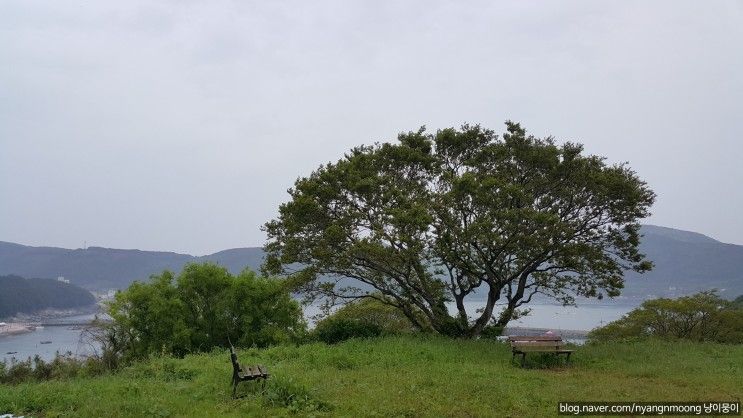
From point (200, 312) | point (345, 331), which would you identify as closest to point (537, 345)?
point (345, 331)

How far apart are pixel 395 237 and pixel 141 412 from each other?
35.4ft

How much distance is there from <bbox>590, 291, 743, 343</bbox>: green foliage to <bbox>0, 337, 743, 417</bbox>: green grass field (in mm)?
20926

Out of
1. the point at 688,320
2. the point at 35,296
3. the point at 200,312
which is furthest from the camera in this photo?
the point at 35,296

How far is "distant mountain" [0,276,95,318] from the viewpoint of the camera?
106 m

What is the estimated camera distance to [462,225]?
1822 centimetres

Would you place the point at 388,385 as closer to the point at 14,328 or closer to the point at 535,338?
the point at 535,338

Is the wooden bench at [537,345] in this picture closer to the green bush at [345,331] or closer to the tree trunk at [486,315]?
the tree trunk at [486,315]

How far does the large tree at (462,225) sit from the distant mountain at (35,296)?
107 meters

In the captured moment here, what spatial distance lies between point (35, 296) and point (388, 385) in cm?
12896

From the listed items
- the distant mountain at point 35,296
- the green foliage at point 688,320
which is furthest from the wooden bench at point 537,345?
the distant mountain at point 35,296

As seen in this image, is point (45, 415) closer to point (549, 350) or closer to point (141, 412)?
point (141, 412)

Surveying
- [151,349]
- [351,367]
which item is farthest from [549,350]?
[151,349]

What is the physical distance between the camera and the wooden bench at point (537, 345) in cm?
1352

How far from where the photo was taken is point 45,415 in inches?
341
